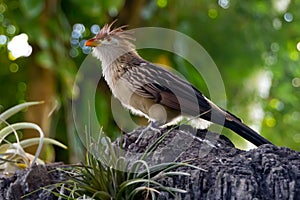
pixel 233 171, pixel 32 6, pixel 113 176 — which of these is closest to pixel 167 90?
pixel 113 176

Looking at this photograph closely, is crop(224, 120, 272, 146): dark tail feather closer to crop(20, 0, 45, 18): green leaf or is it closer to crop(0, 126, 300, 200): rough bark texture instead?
crop(0, 126, 300, 200): rough bark texture

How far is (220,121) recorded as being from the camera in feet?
5.86

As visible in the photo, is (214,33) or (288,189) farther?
(214,33)

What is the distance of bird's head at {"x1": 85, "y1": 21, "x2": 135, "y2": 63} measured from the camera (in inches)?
78.5

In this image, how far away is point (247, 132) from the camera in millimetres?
1749

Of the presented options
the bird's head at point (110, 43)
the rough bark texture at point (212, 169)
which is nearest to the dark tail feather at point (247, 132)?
the rough bark texture at point (212, 169)

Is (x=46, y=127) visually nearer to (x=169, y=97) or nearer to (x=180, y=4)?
(x=180, y=4)

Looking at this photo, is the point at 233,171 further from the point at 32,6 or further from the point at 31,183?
the point at 32,6

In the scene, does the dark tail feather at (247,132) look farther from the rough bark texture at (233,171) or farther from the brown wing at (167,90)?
the rough bark texture at (233,171)

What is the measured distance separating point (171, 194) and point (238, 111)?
10.8ft

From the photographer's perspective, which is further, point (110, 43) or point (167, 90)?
point (110, 43)

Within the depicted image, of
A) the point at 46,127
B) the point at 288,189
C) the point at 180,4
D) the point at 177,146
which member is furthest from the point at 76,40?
the point at 288,189

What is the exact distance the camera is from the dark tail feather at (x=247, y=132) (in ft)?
5.69

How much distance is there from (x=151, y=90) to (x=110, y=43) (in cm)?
24
